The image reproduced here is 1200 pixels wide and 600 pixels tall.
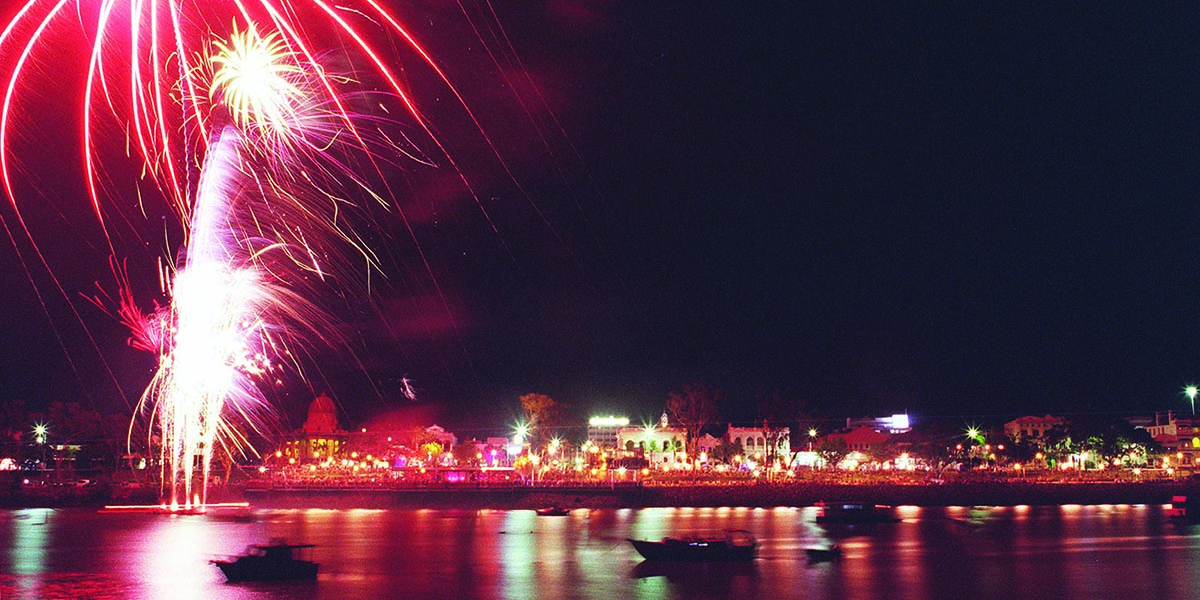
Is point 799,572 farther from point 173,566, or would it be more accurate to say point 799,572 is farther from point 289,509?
point 289,509

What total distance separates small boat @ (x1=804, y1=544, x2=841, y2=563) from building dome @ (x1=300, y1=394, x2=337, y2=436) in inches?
2793

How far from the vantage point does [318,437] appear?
329 ft

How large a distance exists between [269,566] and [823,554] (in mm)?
21530

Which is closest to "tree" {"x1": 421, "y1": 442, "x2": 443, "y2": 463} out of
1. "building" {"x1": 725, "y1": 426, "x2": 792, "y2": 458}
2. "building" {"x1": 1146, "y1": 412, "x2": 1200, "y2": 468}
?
"building" {"x1": 725, "y1": 426, "x2": 792, "y2": 458}

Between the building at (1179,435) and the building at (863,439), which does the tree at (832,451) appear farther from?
the building at (1179,435)

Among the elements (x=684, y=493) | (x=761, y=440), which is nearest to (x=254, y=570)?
(x=684, y=493)

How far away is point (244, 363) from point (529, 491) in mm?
31254

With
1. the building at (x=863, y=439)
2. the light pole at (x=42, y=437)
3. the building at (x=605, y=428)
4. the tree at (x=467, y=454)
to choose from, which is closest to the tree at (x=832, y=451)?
the building at (x=863, y=439)

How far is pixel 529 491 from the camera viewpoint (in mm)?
69562

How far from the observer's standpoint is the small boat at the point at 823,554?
40906 mm

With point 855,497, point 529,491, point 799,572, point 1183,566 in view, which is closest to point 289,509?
point 529,491

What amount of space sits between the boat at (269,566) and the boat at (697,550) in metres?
12.3

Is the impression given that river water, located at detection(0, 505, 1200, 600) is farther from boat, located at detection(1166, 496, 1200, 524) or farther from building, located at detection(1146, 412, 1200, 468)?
building, located at detection(1146, 412, 1200, 468)

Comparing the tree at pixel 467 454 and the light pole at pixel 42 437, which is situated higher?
the light pole at pixel 42 437
